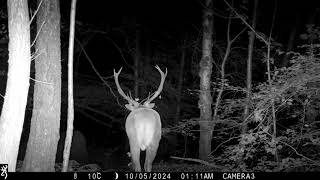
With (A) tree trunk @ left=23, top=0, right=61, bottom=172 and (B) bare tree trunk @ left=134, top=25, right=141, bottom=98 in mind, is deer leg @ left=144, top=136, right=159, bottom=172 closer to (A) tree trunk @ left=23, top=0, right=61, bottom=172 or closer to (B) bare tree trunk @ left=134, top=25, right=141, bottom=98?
(A) tree trunk @ left=23, top=0, right=61, bottom=172

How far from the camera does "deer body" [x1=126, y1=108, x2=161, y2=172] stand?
29.8ft

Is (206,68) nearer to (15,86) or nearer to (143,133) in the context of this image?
(143,133)

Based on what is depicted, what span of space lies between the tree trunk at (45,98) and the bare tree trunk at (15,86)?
1.01 metres

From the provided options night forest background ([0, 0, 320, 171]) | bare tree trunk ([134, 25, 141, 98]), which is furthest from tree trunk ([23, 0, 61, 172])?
bare tree trunk ([134, 25, 141, 98])

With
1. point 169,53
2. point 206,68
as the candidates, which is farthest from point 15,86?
point 169,53

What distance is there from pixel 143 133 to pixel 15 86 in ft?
10.1

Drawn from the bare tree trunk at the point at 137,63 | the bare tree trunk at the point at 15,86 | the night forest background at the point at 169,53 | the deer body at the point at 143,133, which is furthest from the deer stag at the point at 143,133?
the bare tree trunk at the point at 137,63

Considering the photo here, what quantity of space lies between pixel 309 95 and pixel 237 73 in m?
8.30

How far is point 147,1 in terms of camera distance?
63.5ft

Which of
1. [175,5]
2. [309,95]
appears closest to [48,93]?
[309,95]

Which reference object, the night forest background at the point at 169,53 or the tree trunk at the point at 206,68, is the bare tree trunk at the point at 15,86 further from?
the night forest background at the point at 169,53

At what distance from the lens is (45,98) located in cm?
842

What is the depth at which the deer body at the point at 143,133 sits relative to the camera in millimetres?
9086

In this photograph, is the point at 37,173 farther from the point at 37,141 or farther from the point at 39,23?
the point at 39,23
